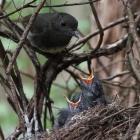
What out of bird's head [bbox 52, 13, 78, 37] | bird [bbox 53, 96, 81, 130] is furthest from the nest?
bird's head [bbox 52, 13, 78, 37]

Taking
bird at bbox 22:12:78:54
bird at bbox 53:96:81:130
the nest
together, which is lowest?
the nest

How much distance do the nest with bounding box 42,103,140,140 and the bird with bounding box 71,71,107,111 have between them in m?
0.46

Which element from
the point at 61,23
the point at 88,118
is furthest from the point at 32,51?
the point at 61,23

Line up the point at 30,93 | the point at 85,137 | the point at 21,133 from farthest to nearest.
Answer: the point at 30,93 → the point at 21,133 → the point at 85,137

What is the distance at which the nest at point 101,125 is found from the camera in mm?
3559

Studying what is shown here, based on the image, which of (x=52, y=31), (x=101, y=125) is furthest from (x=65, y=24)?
(x=101, y=125)

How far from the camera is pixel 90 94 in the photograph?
437cm

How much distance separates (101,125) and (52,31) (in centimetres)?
212

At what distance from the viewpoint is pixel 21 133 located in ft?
13.2

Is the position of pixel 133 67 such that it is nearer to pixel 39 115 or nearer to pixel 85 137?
pixel 85 137

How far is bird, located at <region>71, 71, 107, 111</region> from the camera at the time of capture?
4.30 metres

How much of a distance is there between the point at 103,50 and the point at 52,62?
39 centimetres

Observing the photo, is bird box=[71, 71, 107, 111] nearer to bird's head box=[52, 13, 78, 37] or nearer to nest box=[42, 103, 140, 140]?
nest box=[42, 103, 140, 140]

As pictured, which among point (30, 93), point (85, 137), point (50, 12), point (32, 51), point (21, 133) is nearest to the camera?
point (85, 137)
